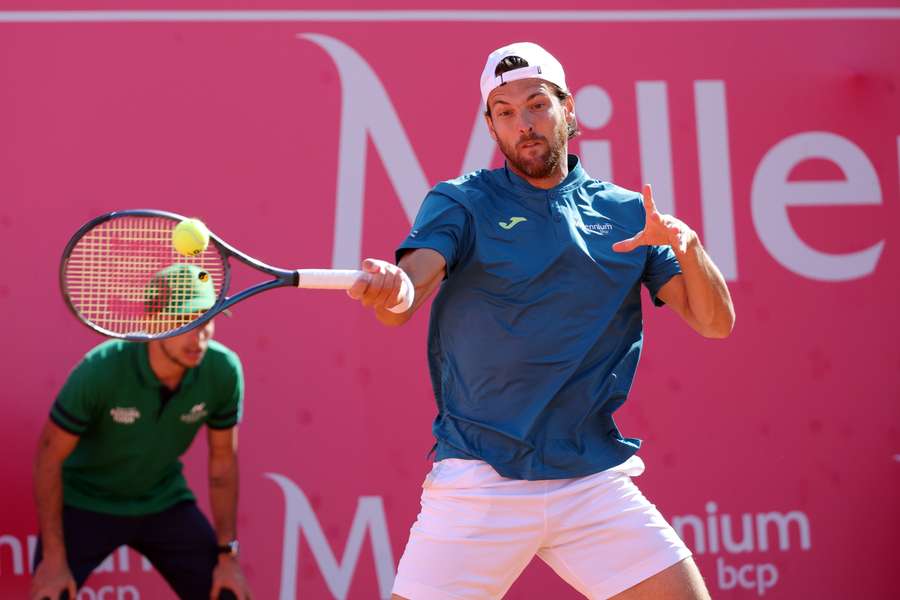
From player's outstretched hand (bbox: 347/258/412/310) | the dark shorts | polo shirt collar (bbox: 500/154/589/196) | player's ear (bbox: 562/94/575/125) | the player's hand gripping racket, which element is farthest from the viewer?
the dark shorts

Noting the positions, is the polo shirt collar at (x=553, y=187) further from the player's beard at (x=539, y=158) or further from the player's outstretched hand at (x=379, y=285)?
the player's outstretched hand at (x=379, y=285)

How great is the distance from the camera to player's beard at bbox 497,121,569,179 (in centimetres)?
337

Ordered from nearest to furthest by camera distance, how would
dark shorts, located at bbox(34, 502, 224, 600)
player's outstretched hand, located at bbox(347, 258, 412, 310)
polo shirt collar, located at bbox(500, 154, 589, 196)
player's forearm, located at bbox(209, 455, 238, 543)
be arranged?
player's outstretched hand, located at bbox(347, 258, 412, 310), polo shirt collar, located at bbox(500, 154, 589, 196), dark shorts, located at bbox(34, 502, 224, 600), player's forearm, located at bbox(209, 455, 238, 543)

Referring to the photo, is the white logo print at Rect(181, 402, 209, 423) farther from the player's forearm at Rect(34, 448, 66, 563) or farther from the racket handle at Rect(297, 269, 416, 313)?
the racket handle at Rect(297, 269, 416, 313)

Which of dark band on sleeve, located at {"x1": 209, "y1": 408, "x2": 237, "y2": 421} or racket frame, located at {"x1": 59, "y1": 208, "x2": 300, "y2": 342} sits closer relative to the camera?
racket frame, located at {"x1": 59, "y1": 208, "x2": 300, "y2": 342}

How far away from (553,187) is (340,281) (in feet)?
2.30

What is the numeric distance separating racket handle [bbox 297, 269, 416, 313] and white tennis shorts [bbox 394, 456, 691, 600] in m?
0.49

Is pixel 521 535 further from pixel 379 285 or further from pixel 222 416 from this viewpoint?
pixel 222 416

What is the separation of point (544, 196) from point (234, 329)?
184cm

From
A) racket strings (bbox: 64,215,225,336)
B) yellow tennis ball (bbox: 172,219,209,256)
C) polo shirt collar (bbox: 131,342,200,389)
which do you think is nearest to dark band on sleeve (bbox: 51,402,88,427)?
polo shirt collar (bbox: 131,342,200,389)

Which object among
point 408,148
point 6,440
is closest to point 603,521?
point 408,148

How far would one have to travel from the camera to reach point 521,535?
3219mm

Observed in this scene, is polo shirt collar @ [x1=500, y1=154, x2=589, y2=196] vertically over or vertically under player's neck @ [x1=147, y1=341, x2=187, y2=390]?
over

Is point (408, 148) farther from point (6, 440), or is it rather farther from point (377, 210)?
point (6, 440)
